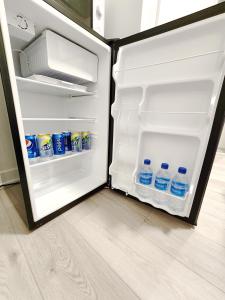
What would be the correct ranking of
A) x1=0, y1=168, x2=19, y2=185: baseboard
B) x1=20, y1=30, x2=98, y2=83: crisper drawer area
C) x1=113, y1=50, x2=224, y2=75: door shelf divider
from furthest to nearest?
x1=0, y1=168, x2=19, y2=185: baseboard, x1=20, y1=30, x2=98, y2=83: crisper drawer area, x1=113, y1=50, x2=224, y2=75: door shelf divider

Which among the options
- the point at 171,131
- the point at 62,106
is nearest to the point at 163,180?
the point at 171,131

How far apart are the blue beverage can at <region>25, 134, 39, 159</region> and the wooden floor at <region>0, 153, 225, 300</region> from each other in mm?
431

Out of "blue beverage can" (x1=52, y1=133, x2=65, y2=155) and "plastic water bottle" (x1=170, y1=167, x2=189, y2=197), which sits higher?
"blue beverage can" (x1=52, y1=133, x2=65, y2=155)

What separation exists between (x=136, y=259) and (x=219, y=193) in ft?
3.40

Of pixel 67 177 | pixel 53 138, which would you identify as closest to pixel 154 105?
pixel 53 138

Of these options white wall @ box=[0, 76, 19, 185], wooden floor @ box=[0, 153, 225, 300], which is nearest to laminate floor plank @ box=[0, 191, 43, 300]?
wooden floor @ box=[0, 153, 225, 300]

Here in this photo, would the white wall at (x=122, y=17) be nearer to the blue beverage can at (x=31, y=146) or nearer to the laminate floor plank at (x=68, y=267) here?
the blue beverage can at (x=31, y=146)

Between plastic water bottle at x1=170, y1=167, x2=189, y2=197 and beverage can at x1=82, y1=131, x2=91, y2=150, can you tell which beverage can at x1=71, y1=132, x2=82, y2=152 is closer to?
beverage can at x1=82, y1=131, x2=91, y2=150

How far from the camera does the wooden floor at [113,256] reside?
0.55m

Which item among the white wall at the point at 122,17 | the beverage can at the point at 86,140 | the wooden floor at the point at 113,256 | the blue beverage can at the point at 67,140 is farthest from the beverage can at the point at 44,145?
the white wall at the point at 122,17

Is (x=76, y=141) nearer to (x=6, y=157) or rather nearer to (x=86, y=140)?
(x=86, y=140)

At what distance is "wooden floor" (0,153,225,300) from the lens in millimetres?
547

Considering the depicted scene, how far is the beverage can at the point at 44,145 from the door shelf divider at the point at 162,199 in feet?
2.14

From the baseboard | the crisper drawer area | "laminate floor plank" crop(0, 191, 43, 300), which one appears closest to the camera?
"laminate floor plank" crop(0, 191, 43, 300)
